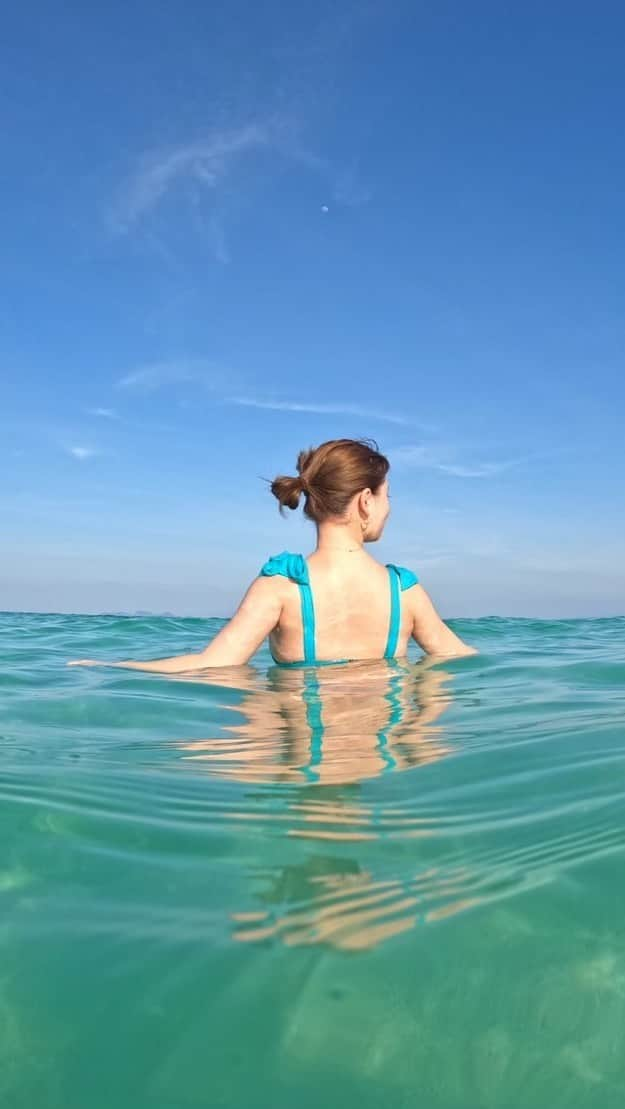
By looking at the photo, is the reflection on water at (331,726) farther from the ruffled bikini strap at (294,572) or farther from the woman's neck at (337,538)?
the woman's neck at (337,538)

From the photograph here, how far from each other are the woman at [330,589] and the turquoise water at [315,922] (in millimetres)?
1607

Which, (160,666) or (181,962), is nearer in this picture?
(181,962)

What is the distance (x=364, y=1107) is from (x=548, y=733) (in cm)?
251

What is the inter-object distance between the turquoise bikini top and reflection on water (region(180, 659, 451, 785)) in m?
0.12

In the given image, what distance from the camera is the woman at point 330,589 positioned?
5.17m

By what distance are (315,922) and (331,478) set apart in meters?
3.76

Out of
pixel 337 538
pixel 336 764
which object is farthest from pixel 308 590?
pixel 336 764

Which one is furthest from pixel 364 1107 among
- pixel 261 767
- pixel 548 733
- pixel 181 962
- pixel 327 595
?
pixel 327 595

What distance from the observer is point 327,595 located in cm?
524

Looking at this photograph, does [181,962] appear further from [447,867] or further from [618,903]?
[618,903]

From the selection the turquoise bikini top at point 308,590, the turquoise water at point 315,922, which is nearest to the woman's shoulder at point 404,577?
the turquoise bikini top at point 308,590

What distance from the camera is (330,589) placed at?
17.2 ft

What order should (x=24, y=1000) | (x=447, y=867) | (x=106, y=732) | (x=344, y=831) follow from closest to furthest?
(x=24, y=1000)
(x=447, y=867)
(x=344, y=831)
(x=106, y=732)

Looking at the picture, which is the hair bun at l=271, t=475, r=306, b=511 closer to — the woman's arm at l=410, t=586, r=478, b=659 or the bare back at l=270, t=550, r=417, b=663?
the bare back at l=270, t=550, r=417, b=663
